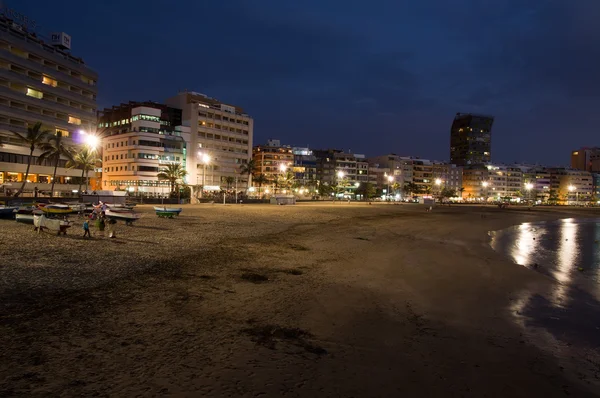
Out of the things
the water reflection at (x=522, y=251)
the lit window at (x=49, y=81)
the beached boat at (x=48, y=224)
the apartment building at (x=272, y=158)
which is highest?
the lit window at (x=49, y=81)

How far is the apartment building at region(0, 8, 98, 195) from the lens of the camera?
66688 millimetres

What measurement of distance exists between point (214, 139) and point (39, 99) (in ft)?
153

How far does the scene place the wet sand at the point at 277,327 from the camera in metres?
6.28

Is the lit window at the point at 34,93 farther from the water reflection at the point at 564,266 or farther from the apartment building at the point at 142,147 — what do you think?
the water reflection at the point at 564,266

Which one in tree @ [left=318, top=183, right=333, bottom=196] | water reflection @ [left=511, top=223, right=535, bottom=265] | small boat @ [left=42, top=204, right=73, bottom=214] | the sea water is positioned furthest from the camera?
tree @ [left=318, top=183, right=333, bottom=196]

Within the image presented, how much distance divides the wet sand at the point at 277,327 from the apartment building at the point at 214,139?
93448mm

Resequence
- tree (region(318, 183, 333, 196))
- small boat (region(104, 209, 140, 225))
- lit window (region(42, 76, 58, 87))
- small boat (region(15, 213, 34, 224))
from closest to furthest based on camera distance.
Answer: small boat (region(15, 213, 34, 224))
small boat (region(104, 209, 140, 225))
lit window (region(42, 76, 58, 87))
tree (region(318, 183, 333, 196))

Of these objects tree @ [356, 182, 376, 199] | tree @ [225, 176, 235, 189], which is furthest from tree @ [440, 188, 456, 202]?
tree @ [225, 176, 235, 189]

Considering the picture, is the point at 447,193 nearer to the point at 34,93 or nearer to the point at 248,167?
the point at 248,167

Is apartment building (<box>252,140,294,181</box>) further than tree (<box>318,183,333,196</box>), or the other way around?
apartment building (<box>252,140,294,181</box>)

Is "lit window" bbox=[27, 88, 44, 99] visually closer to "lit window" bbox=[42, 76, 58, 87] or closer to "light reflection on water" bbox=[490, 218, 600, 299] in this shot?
"lit window" bbox=[42, 76, 58, 87]

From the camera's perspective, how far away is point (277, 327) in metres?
8.77

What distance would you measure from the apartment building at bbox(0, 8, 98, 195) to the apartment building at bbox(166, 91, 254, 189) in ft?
92.5

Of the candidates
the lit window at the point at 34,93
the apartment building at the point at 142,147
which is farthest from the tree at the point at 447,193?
the lit window at the point at 34,93
